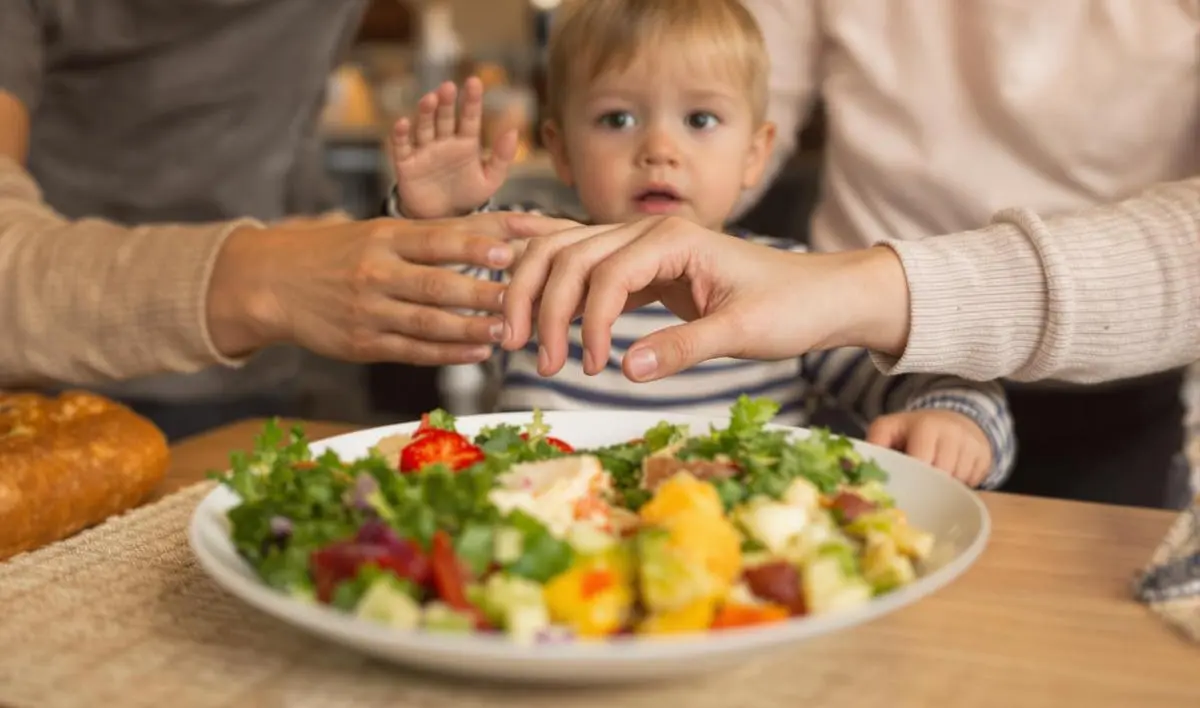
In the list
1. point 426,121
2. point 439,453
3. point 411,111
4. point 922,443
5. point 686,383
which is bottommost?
point 411,111

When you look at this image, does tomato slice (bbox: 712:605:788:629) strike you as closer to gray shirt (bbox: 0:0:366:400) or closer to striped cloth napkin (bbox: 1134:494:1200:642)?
striped cloth napkin (bbox: 1134:494:1200:642)

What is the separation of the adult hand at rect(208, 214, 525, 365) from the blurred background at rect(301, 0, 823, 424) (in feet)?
3.05

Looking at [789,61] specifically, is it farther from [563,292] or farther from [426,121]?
[563,292]

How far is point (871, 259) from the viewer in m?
0.96

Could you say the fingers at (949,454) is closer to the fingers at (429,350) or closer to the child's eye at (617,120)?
the fingers at (429,350)

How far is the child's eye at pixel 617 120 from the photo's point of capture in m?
1.39

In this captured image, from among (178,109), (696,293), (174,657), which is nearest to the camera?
(174,657)

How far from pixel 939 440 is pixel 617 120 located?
1.84 feet

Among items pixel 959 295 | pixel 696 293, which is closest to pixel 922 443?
pixel 959 295

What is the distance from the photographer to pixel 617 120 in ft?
4.58

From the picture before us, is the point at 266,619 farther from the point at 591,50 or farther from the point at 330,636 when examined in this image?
the point at 591,50

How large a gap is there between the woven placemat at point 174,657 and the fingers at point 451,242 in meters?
0.35

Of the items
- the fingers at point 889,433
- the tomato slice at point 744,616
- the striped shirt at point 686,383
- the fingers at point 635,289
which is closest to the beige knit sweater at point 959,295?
the fingers at point 889,433

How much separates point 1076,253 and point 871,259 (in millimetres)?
177
